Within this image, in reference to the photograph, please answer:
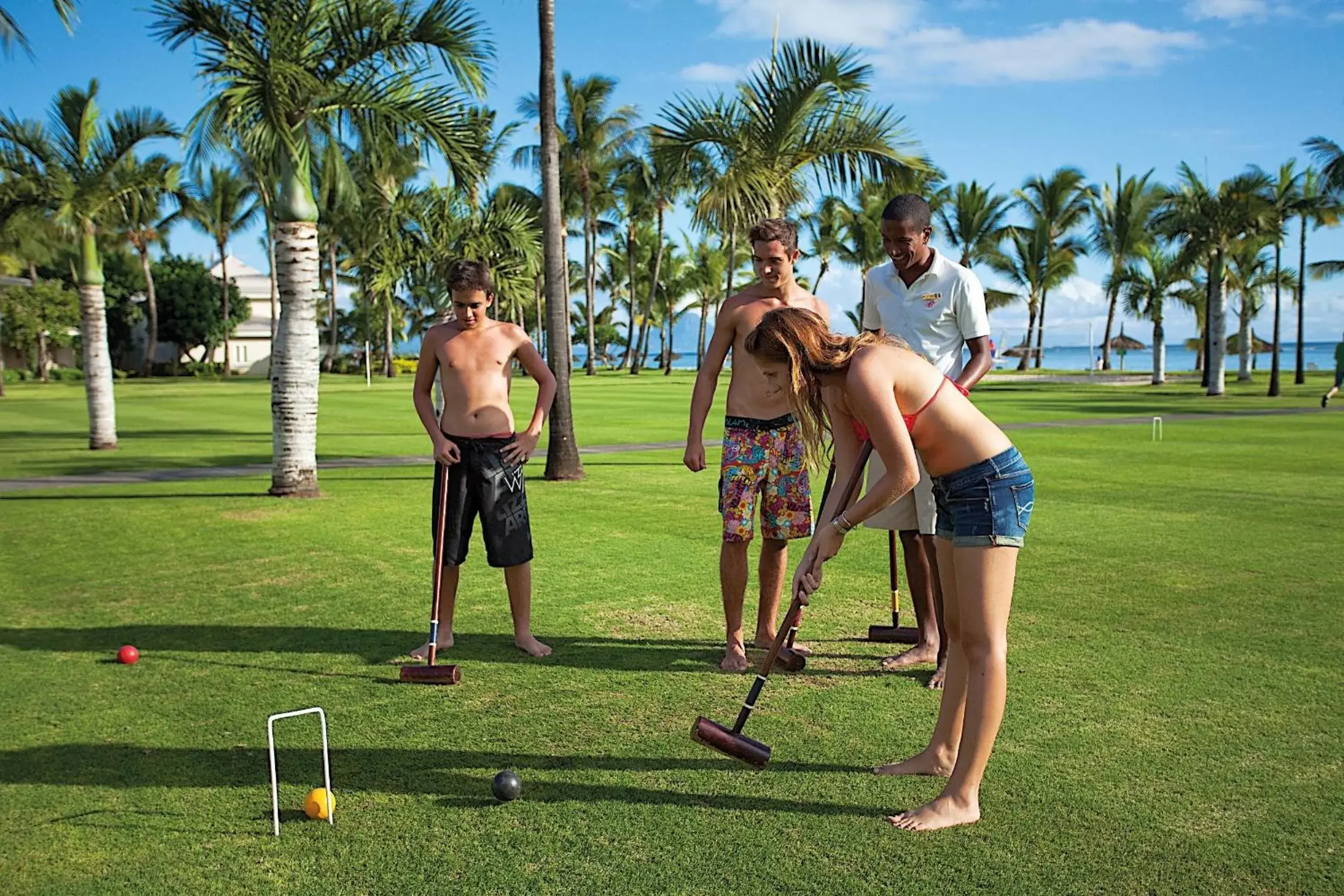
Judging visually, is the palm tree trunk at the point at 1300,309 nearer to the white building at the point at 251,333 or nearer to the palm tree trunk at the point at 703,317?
the palm tree trunk at the point at 703,317

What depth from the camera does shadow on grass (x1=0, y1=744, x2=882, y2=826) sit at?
168 inches

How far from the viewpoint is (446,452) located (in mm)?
6215

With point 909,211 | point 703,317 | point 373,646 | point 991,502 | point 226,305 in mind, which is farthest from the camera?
point 703,317

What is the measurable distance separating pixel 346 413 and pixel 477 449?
76.2 ft

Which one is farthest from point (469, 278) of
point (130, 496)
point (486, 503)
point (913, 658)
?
point (130, 496)

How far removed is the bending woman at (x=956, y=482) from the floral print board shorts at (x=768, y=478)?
176cm

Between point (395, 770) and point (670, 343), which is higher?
point (670, 343)

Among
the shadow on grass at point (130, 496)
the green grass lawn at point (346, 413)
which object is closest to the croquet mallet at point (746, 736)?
the shadow on grass at point (130, 496)

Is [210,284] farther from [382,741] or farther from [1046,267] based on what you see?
[382,741]

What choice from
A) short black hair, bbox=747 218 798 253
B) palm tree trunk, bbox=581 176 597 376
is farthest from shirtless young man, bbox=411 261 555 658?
palm tree trunk, bbox=581 176 597 376

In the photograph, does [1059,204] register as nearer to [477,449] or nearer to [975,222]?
[975,222]

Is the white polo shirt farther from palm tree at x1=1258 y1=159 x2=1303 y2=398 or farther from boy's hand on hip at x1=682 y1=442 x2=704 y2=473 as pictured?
palm tree at x1=1258 y1=159 x2=1303 y2=398

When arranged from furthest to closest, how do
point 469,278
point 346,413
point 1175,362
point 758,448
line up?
point 1175,362
point 346,413
point 469,278
point 758,448

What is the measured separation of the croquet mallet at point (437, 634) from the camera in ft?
18.4
